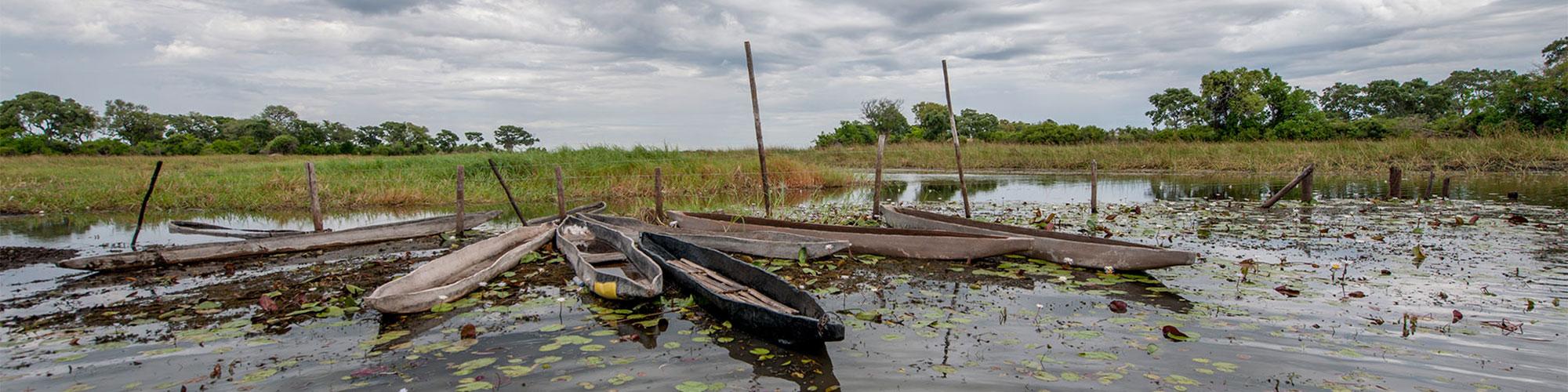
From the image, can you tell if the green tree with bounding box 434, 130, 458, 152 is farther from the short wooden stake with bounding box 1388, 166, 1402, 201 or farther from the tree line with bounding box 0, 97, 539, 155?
the short wooden stake with bounding box 1388, 166, 1402, 201

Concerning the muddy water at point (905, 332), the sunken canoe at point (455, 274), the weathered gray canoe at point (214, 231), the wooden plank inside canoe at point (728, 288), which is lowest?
the muddy water at point (905, 332)

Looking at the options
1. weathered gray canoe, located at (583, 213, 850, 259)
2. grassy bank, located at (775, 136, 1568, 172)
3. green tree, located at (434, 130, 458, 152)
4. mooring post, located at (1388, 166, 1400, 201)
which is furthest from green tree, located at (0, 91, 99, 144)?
mooring post, located at (1388, 166, 1400, 201)

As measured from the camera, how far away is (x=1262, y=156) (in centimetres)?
2516

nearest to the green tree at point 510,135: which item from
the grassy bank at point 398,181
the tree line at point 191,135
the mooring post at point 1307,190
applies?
the tree line at point 191,135

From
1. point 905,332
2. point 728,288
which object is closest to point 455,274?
point 728,288

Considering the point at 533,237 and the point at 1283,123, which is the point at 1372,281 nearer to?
the point at 533,237

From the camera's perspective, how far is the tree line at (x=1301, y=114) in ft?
84.1

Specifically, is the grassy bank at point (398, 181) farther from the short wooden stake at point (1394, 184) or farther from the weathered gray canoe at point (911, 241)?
the short wooden stake at point (1394, 184)

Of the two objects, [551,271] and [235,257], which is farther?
[235,257]

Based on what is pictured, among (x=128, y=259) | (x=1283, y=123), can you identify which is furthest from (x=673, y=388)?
(x=1283, y=123)

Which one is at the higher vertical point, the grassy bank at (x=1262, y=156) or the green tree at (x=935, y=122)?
the green tree at (x=935, y=122)

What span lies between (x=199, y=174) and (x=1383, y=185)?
2828cm

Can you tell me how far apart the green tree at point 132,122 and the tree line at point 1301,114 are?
36532 mm

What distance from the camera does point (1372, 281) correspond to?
627 cm
